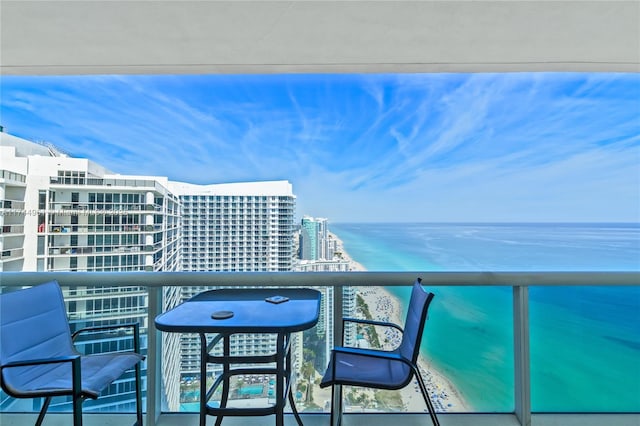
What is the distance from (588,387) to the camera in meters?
2.06

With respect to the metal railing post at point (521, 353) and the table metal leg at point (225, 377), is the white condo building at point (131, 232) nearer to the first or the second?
the table metal leg at point (225, 377)

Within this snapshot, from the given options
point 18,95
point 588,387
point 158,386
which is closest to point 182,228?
point 158,386

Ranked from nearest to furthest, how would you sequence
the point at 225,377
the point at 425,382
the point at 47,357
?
the point at 47,357 < the point at 225,377 < the point at 425,382

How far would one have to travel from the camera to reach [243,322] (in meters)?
1.38

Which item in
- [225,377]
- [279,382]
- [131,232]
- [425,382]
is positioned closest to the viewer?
[279,382]

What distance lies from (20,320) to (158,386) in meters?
0.97

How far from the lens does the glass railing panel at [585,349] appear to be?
A: 2.04 meters

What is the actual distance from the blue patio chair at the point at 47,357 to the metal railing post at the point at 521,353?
2673 millimetres

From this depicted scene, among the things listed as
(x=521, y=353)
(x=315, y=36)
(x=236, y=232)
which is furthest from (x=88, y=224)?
(x=521, y=353)

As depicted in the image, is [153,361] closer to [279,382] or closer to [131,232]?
[131,232]

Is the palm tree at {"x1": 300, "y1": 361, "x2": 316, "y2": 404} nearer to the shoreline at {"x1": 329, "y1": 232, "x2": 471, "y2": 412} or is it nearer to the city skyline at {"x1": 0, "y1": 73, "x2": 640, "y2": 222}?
the shoreline at {"x1": 329, "y1": 232, "x2": 471, "y2": 412}

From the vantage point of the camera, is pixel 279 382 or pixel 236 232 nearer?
pixel 279 382

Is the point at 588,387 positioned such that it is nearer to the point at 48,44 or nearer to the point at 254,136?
the point at 254,136

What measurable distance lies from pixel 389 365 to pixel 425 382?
22.6 inches
